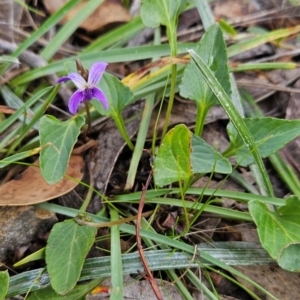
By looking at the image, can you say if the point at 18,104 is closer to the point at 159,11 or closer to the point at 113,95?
the point at 113,95

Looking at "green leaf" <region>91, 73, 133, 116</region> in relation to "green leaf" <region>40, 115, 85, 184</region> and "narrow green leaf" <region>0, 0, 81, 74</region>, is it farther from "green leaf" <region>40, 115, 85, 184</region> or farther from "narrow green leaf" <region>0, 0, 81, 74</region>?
"narrow green leaf" <region>0, 0, 81, 74</region>

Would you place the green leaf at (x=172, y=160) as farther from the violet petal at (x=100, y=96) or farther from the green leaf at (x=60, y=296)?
the green leaf at (x=60, y=296)

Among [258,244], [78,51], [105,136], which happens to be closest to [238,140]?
[258,244]

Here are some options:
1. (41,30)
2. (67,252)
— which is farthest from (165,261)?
(41,30)

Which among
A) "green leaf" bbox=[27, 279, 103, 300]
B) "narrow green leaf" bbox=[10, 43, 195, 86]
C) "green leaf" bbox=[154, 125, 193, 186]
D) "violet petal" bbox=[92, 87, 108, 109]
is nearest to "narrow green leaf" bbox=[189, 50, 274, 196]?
"green leaf" bbox=[154, 125, 193, 186]

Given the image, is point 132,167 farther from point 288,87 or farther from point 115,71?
point 288,87

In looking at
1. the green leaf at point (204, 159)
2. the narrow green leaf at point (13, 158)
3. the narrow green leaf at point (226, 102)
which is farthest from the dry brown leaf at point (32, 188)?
the narrow green leaf at point (226, 102)

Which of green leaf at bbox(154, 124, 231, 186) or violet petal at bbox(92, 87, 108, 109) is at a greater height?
violet petal at bbox(92, 87, 108, 109)
